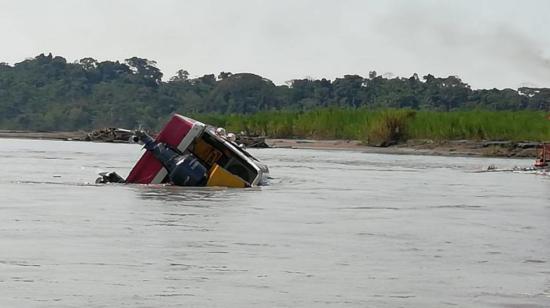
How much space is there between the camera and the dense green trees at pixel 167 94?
393 feet

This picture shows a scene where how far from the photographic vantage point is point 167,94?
135875 millimetres

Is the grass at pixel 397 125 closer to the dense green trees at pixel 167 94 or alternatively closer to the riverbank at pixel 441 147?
the riverbank at pixel 441 147

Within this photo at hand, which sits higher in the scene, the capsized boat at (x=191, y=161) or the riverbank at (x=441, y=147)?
the capsized boat at (x=191, y=161)

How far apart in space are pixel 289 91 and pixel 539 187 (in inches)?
4355

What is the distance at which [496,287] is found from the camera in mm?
12023

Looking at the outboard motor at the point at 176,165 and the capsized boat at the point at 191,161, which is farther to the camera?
the capsized boat at the point at 191,161

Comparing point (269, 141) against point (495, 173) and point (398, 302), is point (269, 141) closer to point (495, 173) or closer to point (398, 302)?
point (495, 173)

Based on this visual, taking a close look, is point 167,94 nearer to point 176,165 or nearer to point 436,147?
point 436,147

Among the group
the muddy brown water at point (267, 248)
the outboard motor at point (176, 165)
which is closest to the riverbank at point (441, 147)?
the muddy brown water at point (267, 248)

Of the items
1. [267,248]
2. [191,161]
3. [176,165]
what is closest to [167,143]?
[191,161]

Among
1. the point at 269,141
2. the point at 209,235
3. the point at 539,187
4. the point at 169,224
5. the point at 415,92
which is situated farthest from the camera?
the point at 415,92

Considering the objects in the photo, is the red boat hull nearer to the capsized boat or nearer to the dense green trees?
the capsized boat

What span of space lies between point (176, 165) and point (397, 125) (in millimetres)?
46003

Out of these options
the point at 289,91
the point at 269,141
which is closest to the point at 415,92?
the point at 289,91
